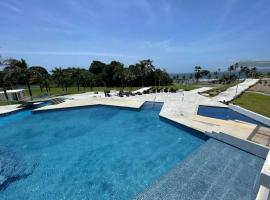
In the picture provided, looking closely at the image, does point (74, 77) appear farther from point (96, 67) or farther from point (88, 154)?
point (88, 154)

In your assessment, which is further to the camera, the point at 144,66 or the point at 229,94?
the point at 144,66

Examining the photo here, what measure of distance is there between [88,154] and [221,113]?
35.2 ft

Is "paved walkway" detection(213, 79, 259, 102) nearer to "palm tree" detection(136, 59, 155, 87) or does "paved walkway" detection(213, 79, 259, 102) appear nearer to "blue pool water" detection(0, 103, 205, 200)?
"blue pool water" detection(0, 103, 205, 200)

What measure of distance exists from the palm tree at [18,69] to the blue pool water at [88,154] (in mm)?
7437

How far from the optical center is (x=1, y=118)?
1662 cm

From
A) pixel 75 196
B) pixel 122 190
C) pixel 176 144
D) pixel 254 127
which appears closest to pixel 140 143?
pixel 176 144

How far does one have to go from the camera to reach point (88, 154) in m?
9.92

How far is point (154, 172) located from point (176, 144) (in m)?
→ 2.97

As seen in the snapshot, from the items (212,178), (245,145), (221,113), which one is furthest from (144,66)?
(212,178)

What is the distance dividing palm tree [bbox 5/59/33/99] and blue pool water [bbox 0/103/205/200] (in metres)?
7.44

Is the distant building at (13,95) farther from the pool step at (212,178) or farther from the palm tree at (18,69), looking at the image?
the pool step at (212,178)

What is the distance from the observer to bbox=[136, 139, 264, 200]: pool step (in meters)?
5.73

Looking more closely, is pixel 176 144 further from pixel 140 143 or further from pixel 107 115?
pixel 107 115

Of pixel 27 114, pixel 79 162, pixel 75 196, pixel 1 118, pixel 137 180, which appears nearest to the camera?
pixel 75 196
